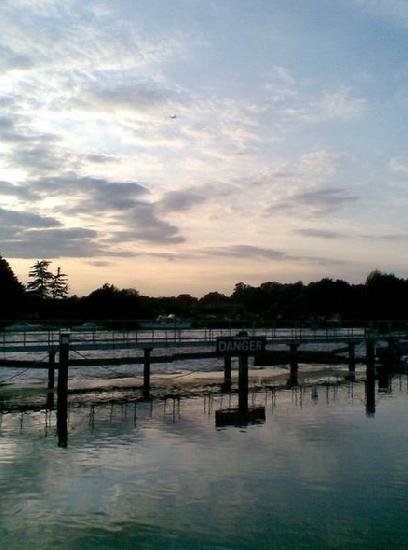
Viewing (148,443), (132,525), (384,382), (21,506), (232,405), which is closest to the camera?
(132,525)

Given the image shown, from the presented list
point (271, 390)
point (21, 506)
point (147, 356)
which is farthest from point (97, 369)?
point (21, 506)

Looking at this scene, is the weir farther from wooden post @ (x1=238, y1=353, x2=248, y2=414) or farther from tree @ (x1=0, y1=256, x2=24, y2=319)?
tree @ (x1=0, y1=256, x2=24, y2=319)

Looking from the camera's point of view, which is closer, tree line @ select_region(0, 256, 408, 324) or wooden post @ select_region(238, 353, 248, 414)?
wooden post @ select_region(238, 353, 248, 414)

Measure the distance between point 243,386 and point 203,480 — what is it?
554 inches

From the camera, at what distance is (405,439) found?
2384cm

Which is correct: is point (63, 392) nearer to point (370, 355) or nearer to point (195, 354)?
point (195, 354)

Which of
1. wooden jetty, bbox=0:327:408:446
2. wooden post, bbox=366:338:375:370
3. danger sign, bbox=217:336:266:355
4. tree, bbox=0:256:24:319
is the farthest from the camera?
tree, bbox=0:256:24:319

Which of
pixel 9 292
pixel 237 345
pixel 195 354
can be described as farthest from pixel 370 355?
pixel 9 292

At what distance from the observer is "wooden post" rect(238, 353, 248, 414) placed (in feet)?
101

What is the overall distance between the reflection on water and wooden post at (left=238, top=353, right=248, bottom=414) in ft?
4.92

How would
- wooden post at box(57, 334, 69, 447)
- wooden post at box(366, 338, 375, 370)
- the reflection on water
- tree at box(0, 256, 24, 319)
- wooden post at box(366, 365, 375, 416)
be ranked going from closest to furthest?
the reflection on water < wooden post at box(57, 334, 69, 447) < wooden post at box(366, 365, 375, 416) < wooden post at box(366, 338, 375, 370) < tree at box(0, 256, 24, 319)

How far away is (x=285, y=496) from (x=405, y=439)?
8922mm

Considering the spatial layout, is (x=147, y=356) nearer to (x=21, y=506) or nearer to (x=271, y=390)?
(x=271, y=390)

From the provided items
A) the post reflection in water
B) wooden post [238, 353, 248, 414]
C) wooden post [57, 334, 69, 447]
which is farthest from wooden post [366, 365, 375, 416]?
wooden post [57, 334, 69, 447]
